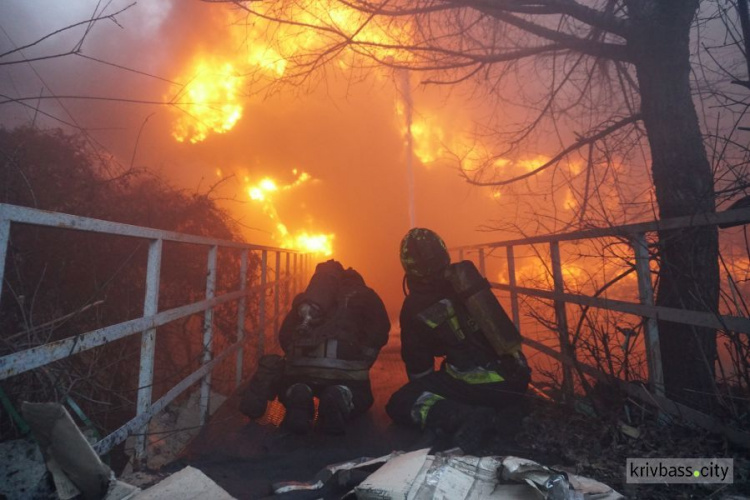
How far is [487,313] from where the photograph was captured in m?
3.02

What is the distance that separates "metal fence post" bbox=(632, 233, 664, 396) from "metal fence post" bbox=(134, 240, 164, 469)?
10.1ft

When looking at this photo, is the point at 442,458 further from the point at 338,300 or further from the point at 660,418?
the point at 338,300

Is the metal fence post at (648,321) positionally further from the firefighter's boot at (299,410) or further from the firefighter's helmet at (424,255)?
the firefighter's boot at (299,410)

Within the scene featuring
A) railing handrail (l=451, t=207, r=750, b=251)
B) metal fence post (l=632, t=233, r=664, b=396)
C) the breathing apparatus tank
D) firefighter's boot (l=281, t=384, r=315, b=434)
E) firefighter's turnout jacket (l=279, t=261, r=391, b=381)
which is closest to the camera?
railing handrail (l=451, t=207, r=750, b=251)

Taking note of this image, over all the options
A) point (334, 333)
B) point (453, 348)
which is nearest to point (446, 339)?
point (453, 348)

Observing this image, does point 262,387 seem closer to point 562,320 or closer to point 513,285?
point 562,320

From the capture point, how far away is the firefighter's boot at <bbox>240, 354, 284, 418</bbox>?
9.62 ft

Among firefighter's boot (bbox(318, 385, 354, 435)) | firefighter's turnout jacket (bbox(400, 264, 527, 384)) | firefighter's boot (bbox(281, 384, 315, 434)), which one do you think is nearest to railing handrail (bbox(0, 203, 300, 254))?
firefighter's boot (bbox(281, 384, 315, 434))

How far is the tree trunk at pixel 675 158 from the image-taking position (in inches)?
106

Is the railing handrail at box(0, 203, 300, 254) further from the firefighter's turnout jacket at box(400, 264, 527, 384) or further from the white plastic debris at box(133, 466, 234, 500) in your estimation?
the firefighter's turnout jacket at box(400, 264, 527, 384)

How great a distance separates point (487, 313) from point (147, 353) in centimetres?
242

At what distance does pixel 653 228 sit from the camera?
2.34 metres

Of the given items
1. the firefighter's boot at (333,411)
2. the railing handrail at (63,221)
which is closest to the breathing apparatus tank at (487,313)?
the firefighter's boot at (333,411)

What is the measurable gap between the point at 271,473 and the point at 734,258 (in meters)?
3.53
